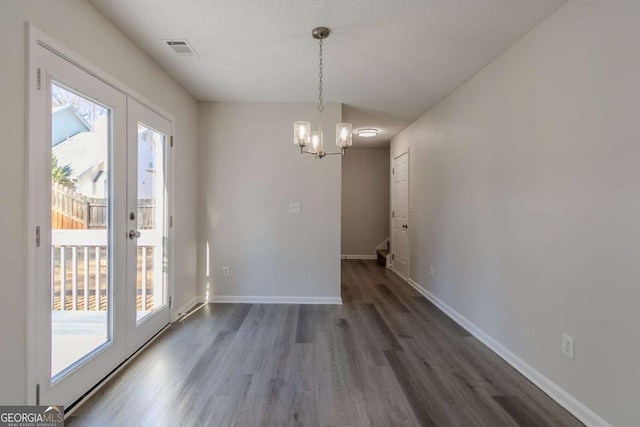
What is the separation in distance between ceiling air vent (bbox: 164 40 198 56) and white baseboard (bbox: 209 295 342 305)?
262 cm

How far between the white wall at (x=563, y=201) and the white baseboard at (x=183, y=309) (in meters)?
2.96

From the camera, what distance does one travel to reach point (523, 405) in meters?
1.72

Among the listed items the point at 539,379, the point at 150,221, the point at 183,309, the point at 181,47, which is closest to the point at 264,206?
the point at 150,221

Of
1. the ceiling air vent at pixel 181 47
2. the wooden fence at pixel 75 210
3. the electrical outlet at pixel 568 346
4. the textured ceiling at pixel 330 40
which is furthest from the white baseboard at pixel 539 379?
the ceiling air vent at pixel 181 47

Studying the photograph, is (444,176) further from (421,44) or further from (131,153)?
(131,153)

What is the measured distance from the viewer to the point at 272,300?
3502 mm

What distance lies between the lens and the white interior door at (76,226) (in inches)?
57.4

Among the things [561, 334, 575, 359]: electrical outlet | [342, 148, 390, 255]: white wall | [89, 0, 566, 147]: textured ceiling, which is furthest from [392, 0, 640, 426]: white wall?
[342, 148, 390, 255]: white wall

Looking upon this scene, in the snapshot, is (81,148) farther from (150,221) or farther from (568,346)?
(568,346)

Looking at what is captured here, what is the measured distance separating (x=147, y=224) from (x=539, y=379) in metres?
3.20

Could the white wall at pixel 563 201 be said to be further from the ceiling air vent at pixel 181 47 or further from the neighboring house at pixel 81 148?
the neighboring house at pixel 81 148

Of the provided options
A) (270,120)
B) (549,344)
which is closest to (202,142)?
(270,120)

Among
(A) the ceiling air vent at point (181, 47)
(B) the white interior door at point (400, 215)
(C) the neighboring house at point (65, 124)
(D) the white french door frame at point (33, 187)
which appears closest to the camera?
(D) the white french door frame at point (33, 187)

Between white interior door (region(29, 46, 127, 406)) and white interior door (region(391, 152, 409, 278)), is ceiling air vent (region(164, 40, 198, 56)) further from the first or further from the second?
white interior door (region(391, 152, 409, 278))
